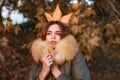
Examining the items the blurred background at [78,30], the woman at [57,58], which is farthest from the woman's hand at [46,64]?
the blurred background at [78,30]

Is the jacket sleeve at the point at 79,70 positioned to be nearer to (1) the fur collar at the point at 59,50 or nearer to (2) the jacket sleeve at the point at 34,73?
(1) the fur collar at the point at 59,50

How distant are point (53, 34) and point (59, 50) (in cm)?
15

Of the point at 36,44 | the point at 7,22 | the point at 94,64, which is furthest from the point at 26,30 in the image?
the point at 36,44

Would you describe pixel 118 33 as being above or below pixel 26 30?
above

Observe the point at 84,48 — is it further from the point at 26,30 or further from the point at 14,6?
the point at 26,30

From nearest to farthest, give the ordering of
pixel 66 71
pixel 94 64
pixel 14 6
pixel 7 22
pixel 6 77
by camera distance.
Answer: pixel 66 71 < pixel 7 22 < pixel 14 6 < pixel 6 77 < pixel 94 64

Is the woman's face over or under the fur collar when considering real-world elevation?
over

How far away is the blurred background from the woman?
1.13 m

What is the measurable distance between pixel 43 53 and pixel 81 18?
193cm

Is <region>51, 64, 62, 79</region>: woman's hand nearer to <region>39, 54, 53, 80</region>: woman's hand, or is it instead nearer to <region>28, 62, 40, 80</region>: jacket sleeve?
<region>39, 54, 53, 80</region>: woman's hand

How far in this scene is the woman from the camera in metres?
3.20

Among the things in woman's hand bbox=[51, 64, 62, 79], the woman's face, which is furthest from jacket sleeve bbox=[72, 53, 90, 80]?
the woman's face

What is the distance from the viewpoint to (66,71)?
323cm

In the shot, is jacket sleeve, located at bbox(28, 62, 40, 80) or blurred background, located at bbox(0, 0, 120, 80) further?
blurred background, located at bbox(0, 0, 120, 80)
